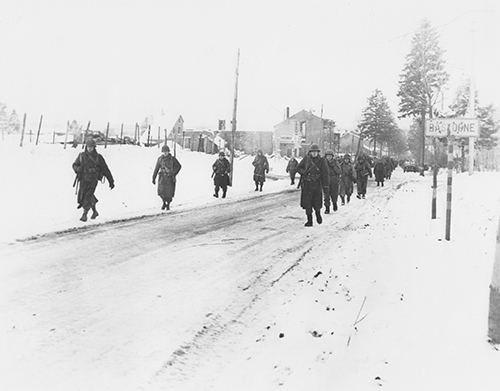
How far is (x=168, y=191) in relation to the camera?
1284 cm

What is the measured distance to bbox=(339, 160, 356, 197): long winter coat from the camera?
15.9 metres

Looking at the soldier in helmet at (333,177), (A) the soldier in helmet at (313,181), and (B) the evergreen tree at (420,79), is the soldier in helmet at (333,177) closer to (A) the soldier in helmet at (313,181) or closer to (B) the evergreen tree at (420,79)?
(A) the soldier in helmet at (313,181)

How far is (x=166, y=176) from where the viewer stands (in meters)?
12.9

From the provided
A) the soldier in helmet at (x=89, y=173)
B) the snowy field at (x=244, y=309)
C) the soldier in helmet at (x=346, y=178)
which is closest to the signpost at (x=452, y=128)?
the snowy field at (x=244, y=309)

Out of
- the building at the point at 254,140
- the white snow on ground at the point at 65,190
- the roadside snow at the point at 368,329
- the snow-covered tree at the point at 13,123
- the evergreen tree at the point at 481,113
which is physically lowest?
the roadside snow at the point at 368,329

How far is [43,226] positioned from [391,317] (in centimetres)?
669

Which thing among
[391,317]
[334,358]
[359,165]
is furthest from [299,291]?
[359,165]

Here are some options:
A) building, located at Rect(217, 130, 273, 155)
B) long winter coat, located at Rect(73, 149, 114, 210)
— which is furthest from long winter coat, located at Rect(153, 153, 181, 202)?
building, located at Rect(217, 130, 273, 155)

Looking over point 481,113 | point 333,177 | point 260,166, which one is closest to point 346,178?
point 333,177

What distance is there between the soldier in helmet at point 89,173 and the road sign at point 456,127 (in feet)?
21.9

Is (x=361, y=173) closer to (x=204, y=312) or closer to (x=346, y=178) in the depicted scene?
(x=346, y=178)

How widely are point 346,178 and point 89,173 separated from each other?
8.98 meters

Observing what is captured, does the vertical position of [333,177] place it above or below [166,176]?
above

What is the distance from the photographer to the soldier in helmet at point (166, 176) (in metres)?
12.8
